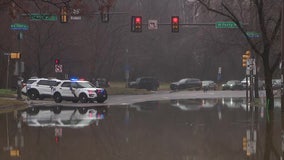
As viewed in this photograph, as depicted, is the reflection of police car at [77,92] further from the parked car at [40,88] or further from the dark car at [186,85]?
the dark car at [186,85]

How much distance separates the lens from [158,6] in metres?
89.4

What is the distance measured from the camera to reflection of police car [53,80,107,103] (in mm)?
38500

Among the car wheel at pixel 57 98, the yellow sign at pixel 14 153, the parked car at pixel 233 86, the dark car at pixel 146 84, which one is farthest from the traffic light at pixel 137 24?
the parked car at pixel 233 86

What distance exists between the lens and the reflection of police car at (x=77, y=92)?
126ft

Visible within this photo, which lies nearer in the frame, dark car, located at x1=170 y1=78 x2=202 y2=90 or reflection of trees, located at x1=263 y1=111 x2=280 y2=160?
reflection of trees, located at x1=263 y1=111 x2=280 y2=160

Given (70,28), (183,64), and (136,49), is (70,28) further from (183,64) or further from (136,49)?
(183,64)

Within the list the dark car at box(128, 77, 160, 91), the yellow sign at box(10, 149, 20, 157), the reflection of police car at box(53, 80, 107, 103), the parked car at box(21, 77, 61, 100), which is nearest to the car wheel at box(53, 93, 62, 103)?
the reflection of police car at box(53, 80, 107, 103)

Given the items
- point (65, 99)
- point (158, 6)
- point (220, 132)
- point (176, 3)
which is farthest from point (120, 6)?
point (220, 132)

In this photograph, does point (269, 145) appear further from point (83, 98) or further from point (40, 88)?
point (40, 88)

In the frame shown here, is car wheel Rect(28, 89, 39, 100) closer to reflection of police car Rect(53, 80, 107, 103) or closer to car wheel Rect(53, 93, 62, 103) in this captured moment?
reflection of police car Rect(53, 80, 107, 103)

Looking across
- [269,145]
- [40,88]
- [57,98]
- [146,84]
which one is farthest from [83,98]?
[146,84]

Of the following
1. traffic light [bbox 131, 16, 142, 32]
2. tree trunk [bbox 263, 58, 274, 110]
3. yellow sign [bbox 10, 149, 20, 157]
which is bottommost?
yellow sign [bbox 10, 149, 20, 157]

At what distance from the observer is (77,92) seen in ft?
127

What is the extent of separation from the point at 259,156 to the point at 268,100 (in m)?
14.7
